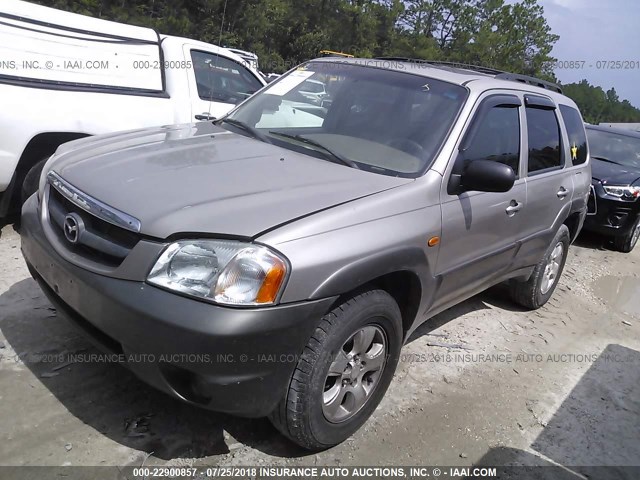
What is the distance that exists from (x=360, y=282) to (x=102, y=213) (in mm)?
1158

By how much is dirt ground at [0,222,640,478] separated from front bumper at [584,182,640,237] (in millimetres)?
3272

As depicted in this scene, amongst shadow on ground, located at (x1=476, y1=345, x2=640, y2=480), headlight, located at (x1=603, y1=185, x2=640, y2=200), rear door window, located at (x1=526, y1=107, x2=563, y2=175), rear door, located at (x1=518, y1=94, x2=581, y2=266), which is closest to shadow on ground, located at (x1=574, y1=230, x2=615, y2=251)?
headlight, located at (x1=603, y1=185, x2=640, y2=200)

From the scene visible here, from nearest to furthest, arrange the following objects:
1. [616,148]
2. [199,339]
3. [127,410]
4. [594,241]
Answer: [199,339] → [127,410] → [594,241] → [616,148]

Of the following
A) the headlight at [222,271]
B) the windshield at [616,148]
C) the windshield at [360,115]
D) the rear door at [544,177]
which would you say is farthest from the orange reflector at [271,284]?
the windshield at [616,148]

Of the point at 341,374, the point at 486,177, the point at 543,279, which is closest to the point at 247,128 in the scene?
the point at 486,177

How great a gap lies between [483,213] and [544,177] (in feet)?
3.62

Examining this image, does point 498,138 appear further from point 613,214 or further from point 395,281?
point 613,214

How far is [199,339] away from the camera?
7.06ft

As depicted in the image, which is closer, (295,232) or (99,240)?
(295,232)

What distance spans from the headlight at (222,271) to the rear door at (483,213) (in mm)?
1193

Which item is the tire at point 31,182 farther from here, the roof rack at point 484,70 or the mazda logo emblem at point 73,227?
the roof rack at point 484,70

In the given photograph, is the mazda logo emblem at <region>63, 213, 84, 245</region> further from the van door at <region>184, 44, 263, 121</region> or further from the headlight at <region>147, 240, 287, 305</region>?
the van door at <region>184, 44, 263, 121</region>

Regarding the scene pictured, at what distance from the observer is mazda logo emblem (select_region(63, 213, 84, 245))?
2496 mm

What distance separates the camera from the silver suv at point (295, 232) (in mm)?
2232
